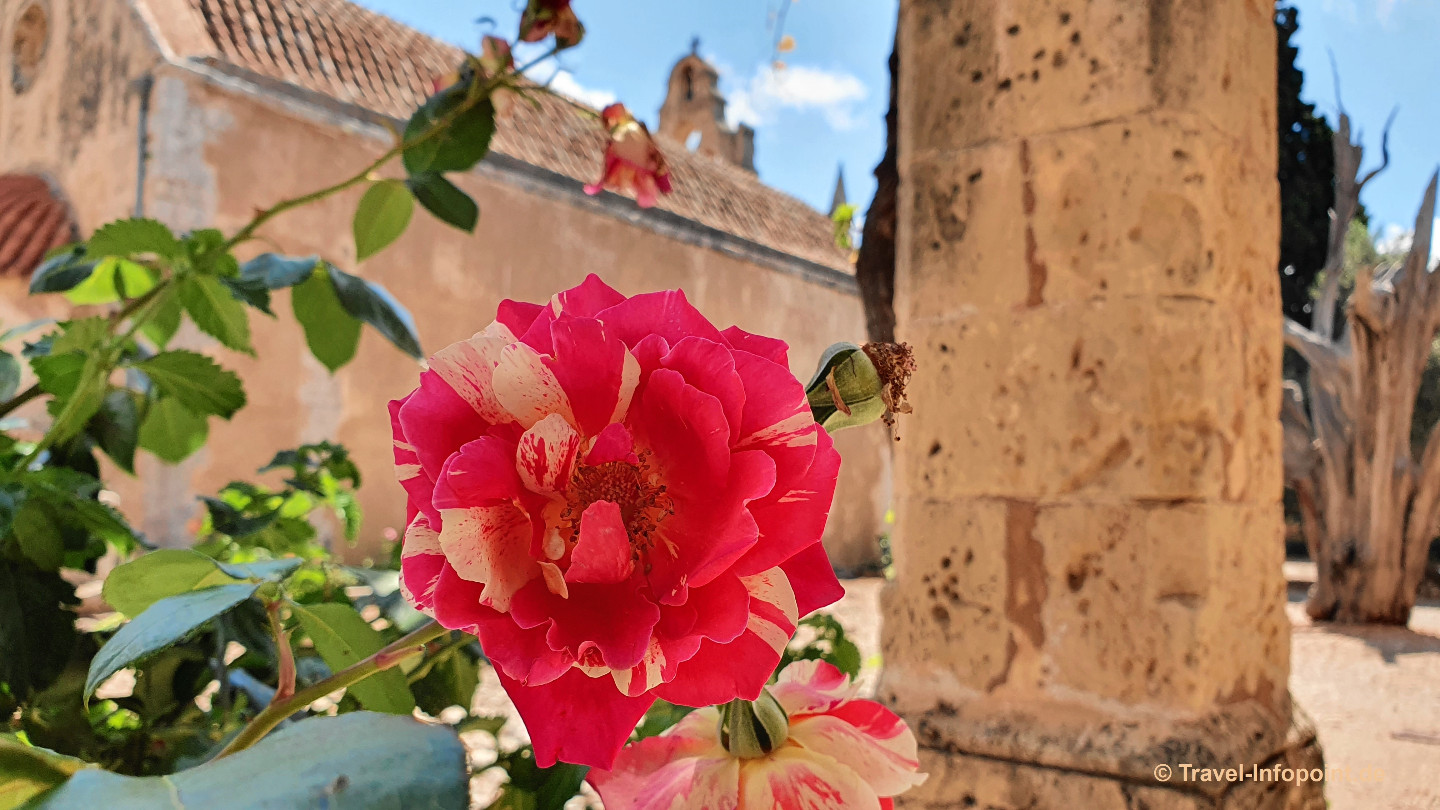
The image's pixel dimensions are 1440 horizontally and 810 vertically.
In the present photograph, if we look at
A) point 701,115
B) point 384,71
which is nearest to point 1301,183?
point 701,115

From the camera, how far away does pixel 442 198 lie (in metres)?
0.79

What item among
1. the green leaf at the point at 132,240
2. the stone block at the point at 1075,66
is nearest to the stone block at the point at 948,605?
the stone block at the point at 1075,66

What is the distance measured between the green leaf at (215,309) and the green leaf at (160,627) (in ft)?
1.33

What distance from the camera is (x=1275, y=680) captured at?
153cm

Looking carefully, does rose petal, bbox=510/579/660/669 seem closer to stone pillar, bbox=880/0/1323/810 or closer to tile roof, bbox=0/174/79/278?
stone pillar, bbox=880/0/1323/810

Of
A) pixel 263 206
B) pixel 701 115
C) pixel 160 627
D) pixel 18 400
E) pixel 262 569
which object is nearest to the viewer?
pixel 160 627

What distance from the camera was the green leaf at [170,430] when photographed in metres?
0.85

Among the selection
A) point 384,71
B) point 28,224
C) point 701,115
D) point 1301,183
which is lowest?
point 28,224

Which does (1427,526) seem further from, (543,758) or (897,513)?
(543,758)

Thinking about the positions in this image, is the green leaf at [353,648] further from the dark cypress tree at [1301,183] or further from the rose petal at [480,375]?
the dark cypress tree at [1301,183]

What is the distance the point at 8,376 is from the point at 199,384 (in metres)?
0.17

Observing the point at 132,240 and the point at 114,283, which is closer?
the point at 132,240

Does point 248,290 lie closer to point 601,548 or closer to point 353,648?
point 353,648

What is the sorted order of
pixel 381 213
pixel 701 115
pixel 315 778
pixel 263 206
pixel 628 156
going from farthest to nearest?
1. pixel 701 115
2. pixel 263 206
3. pixel 628 156
4. pixel 381 213
5. pixel 315 778
